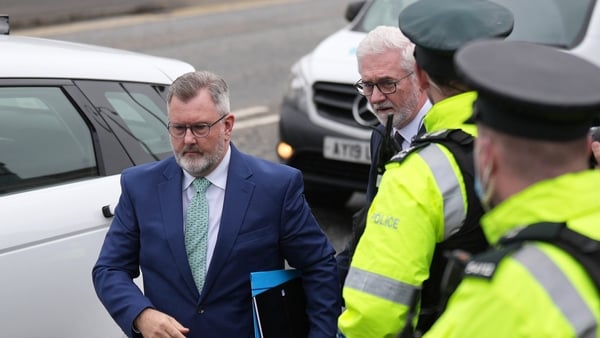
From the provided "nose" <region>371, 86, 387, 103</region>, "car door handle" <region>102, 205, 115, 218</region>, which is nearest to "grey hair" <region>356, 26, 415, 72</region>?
"nose" <region>371, 86, 387, 103</region>

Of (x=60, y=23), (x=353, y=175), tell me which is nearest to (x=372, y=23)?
(x=353, y=175)

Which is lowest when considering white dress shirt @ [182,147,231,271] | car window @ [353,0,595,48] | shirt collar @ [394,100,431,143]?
car window @ [353,0,595,48]

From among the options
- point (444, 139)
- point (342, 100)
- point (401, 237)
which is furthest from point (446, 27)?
point (342, 100)

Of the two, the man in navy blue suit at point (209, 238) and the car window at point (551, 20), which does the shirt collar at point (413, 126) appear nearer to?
the man in navy blue suit at point (209, 238)

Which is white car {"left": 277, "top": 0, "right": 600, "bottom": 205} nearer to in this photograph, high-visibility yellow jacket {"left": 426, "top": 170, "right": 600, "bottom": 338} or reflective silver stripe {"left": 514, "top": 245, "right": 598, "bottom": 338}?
high-visibility yellow jacket {"left": 426, "top": 170, "right": 600, "bottom": 338}

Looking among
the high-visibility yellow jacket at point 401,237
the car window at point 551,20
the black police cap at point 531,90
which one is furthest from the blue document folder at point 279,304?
the car window at point 551,20

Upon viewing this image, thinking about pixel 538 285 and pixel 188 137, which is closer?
pixel 538 285

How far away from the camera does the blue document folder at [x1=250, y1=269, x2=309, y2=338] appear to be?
137 inches

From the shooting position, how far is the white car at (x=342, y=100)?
751 centimetres

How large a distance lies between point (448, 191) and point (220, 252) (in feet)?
3.07

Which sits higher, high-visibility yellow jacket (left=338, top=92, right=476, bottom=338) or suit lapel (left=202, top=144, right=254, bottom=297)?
high-visibility yellow jacket (left=338, top=92, right=476, bottom=338)

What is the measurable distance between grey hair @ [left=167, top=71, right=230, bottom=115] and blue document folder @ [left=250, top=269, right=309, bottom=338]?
53 cm

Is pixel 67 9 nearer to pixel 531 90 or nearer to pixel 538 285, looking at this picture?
pixel 531 90

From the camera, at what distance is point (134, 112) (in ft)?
15.3
